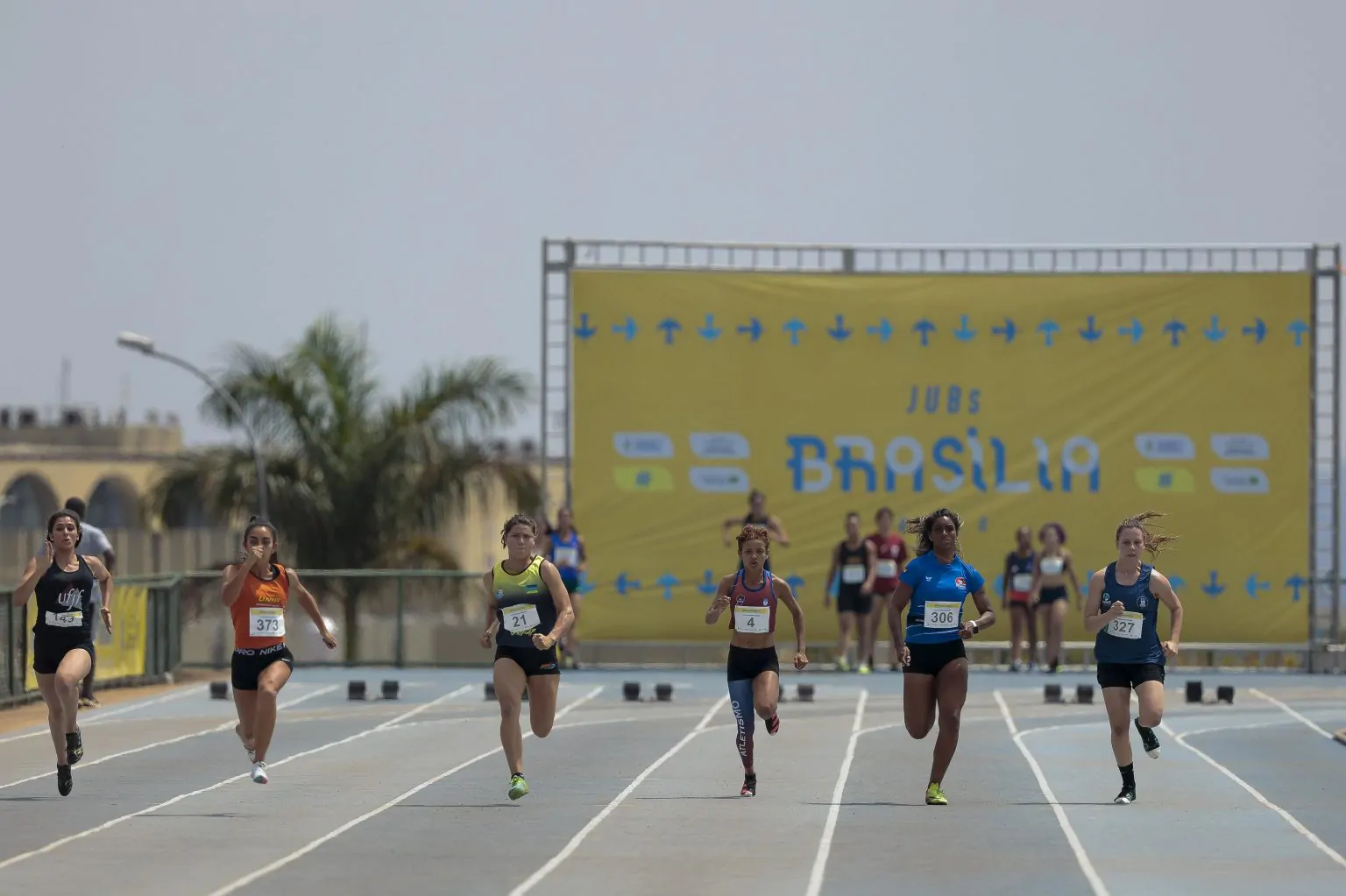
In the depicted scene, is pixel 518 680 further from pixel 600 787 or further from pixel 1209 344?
pixel 1209 344

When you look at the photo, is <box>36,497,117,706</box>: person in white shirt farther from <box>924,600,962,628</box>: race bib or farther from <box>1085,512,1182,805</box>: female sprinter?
<box>1085,512,1182,805</box>: female sprinter

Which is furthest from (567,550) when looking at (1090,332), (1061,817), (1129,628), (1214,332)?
(1061,817)

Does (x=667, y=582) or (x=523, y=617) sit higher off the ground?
(x=523, y=617)

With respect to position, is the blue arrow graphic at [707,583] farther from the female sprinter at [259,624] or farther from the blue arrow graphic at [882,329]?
the female sprinter at [259,624]

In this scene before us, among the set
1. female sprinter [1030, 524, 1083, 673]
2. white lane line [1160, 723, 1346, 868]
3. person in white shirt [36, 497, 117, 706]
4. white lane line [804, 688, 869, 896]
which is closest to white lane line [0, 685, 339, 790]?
person in white shirt [36, 497, 117, 706]

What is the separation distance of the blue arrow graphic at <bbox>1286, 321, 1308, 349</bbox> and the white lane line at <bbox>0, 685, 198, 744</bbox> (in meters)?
14.3

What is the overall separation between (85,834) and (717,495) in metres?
16.8

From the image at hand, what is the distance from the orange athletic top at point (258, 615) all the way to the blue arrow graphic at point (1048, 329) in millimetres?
16413

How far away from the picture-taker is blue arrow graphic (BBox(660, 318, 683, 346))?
A: 2970 centimetres

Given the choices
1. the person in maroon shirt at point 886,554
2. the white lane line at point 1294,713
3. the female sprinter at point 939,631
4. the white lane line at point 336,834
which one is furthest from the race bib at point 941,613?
the person in maroon shirt at point 886,554

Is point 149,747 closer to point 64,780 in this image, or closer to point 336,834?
point 64,780

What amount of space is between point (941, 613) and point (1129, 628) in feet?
4.06

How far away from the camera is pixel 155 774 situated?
1728 centimetres

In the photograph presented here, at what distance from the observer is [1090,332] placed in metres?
29.8
